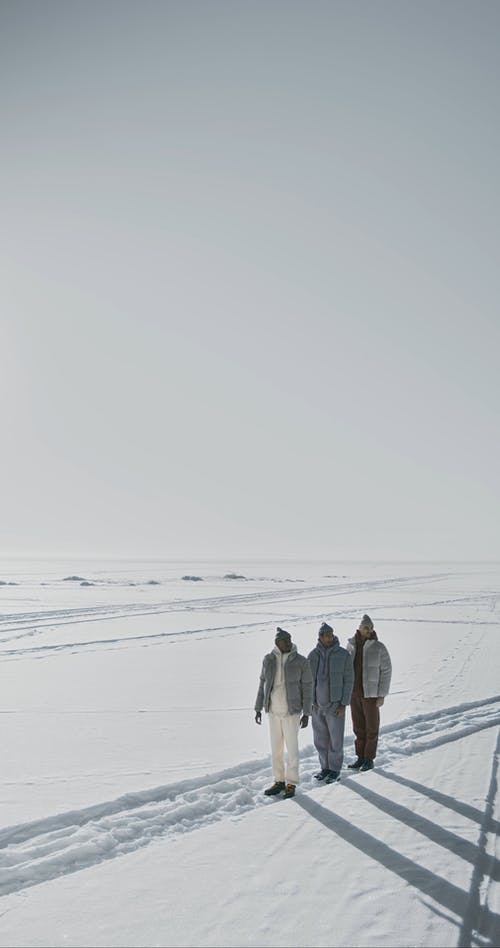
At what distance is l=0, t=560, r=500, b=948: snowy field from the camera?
4160mm

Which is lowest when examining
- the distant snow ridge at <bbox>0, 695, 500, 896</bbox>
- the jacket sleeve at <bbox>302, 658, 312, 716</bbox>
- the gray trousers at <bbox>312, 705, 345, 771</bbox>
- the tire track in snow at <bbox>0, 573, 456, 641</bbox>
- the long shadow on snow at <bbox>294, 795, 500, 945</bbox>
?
the long shadow on snow at <bbox>294, 795, 500, 945</bbox>

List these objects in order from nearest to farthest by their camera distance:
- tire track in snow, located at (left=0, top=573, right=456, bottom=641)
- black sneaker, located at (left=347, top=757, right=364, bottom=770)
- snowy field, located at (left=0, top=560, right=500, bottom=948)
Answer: snowy field, located at (left=0, top=560, right=500, bottom=948), black sneaker, located at (left=347, top=757, right=364, bottom=770), tire track in snow, located at (left=0, top=573, right=456, bottom=641)

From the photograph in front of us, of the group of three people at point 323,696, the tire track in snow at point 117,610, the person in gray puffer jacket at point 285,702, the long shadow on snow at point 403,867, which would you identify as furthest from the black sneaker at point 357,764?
the tire track in snow at point 117,610

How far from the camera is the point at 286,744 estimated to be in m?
6.75

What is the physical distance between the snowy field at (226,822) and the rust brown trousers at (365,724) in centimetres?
31

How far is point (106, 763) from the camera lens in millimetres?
7594

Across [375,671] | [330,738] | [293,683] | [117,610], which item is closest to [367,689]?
[375,671]

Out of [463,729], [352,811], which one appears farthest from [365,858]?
[463,729]

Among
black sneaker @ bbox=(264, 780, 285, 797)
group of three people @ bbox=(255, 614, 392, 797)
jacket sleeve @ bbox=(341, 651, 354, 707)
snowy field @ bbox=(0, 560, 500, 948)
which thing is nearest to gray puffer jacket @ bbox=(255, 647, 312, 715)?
group of three people @ bbox=(255, 614, 392, 797)

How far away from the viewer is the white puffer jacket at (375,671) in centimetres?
768

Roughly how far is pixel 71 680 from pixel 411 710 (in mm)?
6685

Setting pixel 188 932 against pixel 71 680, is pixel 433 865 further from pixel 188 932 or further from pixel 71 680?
pixel 71 680

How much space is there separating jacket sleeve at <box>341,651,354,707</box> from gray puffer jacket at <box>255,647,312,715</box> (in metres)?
0.60

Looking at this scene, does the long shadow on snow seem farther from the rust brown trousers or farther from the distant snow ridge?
the rust brown trousers
